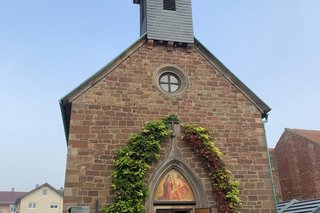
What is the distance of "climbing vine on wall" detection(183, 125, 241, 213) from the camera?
392 inches

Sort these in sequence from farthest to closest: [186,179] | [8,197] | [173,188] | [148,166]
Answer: [8,197] → [186,179] → [173,188] → [148,166]

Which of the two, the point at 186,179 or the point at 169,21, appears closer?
the point at 186,179

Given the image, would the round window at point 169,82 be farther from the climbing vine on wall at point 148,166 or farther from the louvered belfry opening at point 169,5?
the louvered belfry opening at point 169,5

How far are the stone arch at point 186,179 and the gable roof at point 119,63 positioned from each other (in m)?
3.41

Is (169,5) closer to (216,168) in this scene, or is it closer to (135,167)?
(216,168)

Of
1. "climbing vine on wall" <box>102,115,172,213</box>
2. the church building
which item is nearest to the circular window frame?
the church building

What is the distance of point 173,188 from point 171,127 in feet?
6.23

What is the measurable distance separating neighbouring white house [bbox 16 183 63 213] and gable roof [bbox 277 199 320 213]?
45.2 m

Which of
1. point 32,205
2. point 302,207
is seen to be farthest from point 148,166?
point 32,205

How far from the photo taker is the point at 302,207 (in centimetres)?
1339

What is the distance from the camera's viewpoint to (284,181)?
25.7m

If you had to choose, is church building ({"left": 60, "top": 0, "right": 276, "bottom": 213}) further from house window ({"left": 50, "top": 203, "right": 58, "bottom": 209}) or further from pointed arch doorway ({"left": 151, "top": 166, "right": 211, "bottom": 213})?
house window ({"left": 50, "top": 203, "right": 58, "bottom": 209})

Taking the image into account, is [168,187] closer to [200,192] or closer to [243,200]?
[200,192]

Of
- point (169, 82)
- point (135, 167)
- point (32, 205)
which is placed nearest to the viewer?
point (135, 167)
